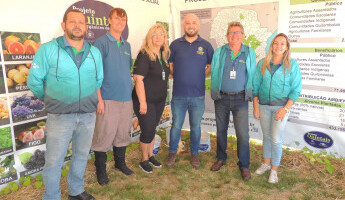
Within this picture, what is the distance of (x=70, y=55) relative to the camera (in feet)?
7.85

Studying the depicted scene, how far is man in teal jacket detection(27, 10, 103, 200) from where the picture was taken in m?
2.34

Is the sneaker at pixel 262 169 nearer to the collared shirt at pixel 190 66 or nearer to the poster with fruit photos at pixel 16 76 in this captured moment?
the collared shirt at pixel 190 66

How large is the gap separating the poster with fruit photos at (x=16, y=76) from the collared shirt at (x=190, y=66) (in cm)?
190

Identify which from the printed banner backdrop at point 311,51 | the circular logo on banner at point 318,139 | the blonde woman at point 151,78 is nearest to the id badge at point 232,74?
the blonde woman at point 151,78

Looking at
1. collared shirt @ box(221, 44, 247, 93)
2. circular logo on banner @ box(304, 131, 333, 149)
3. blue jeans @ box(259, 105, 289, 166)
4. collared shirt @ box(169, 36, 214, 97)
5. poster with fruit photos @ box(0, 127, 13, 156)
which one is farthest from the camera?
circular logo on banner @ box(304, 131, 333, 149)

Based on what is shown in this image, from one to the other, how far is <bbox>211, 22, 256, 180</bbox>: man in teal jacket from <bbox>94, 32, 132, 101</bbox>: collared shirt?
3.93 feet

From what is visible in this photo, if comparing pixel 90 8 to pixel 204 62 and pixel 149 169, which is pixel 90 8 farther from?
pixel 149 169

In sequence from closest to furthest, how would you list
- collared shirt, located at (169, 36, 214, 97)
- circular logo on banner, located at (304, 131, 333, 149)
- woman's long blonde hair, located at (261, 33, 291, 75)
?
1. woman's long blonde hair, located at (261, 33, 291, 75)
2. collared shirt, located at (169, 36, 214, 97)
3. circular logo on banner, located at (304, 131, 333, 149)

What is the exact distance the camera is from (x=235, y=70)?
3219 millimetres

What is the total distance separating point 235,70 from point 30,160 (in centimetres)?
288

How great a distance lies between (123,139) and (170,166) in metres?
0.92

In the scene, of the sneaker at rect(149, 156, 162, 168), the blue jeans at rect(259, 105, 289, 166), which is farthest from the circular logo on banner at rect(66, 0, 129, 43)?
the blue jeans at rect(259, 105, 289, 166)

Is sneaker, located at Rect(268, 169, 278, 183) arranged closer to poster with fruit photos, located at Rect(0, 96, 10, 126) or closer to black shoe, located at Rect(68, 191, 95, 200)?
black shoe, located at Rect(68, 191, 95, 200)

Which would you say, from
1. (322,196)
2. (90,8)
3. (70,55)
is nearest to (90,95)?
(70,55)
